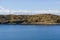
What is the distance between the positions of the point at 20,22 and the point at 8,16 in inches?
479

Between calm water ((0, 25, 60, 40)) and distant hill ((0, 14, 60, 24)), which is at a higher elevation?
calm water ((0, 25, 60, 40))

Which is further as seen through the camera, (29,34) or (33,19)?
(33,19)

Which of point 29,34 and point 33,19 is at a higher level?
point 29,34

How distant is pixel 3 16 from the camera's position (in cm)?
13200

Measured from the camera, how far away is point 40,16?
407 ft

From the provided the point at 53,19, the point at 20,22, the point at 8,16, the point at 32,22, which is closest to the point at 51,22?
the point at 53,19

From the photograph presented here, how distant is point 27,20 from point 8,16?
18359mm

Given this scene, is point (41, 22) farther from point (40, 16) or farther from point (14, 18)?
point (14, 18)

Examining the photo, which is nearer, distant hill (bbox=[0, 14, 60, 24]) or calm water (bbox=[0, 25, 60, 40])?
calm water (bbox=[0, 25, 60, 40])

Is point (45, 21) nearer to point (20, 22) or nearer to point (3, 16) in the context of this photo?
point (20, 22)

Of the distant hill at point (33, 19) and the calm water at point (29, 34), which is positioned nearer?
the calm water at point (29, 34)

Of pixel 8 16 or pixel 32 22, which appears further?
pixel 8 16

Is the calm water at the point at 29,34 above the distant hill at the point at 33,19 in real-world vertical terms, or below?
above

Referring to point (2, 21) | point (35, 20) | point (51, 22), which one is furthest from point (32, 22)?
point (2, 21)
